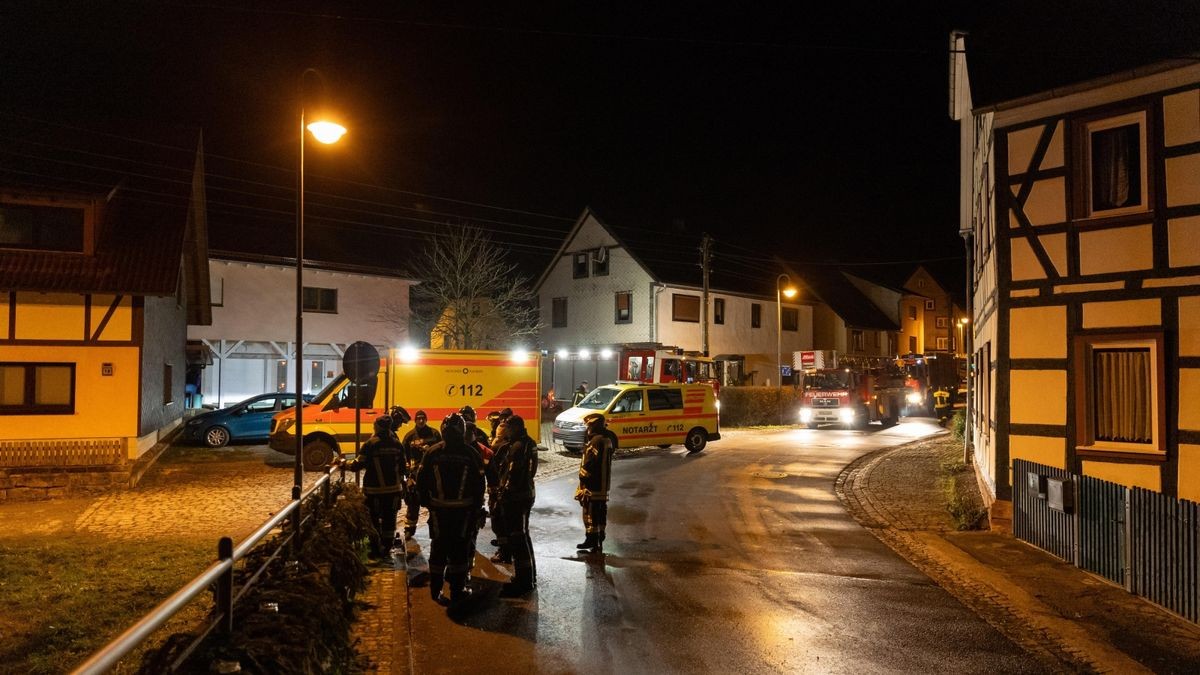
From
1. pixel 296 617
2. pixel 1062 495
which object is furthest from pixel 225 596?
pixel 1062 495

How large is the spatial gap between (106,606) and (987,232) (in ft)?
43.0

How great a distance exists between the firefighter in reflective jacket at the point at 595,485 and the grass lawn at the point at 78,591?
4.27m

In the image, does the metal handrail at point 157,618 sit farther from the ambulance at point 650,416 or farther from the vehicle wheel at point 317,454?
the ambulance at point 650,416

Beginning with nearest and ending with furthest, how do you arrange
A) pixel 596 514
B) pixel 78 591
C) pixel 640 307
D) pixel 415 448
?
pixel 78 591 < pixel 596 514 < pixel 415 448 < pixel 640 307

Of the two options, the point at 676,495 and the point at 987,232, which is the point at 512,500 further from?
the point at 987,232

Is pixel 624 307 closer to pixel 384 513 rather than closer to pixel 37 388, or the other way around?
pixel 37 388

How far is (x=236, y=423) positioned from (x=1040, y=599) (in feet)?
62.8

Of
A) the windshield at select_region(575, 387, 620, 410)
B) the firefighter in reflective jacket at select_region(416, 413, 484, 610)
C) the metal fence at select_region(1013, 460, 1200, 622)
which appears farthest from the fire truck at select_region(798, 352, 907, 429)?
the firefighter in reflective jacket at select_region(416, 413, 484, 610)

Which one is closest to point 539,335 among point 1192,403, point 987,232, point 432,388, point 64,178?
point 432,388

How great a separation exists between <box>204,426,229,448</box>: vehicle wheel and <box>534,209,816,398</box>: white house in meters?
17.8

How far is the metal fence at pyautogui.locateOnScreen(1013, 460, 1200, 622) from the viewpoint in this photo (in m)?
7.03

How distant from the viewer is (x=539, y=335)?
4253cm

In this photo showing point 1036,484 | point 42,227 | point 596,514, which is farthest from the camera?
point 42,227

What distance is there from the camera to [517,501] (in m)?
7.87
